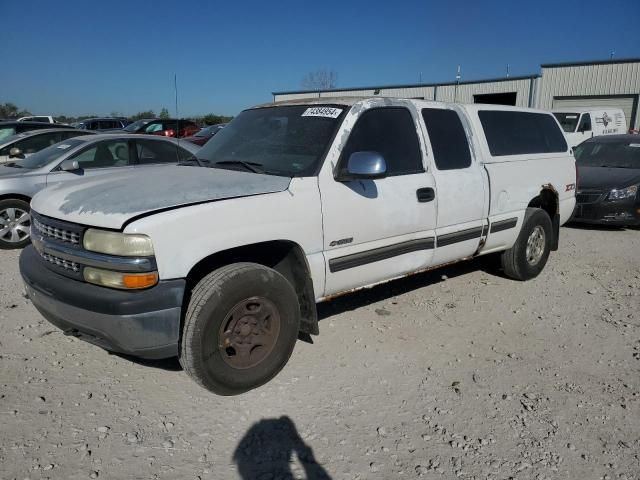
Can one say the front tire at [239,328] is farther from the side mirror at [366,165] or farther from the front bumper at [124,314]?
the side mirror at [366,165]

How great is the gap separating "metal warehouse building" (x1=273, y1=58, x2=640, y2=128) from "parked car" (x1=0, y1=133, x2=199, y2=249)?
1637 cm

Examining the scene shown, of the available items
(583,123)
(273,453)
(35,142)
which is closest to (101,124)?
(35,142)

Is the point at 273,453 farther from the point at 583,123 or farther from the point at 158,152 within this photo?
the point at 583,123

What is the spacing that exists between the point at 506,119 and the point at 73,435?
15.5ft

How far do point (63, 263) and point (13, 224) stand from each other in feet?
14.9

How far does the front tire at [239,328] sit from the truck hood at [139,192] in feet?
1.60

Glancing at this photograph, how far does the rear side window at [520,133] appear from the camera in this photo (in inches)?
194

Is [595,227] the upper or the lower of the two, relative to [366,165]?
lower

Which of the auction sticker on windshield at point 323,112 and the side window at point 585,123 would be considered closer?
the auction sticker on windshield at point 323,112

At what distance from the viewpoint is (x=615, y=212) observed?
8.05 metres

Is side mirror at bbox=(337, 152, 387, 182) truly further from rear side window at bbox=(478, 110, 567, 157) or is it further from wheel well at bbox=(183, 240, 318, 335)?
rear side window at bbox=(478, 110, 567, 157)

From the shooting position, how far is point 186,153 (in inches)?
311

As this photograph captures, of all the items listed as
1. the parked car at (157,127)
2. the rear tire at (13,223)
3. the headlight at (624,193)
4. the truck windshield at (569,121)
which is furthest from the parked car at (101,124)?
the headlight at (624,193)

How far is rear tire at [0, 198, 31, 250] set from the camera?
6.66 m
